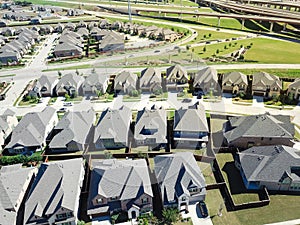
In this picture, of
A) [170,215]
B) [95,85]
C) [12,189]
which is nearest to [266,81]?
[95,85]

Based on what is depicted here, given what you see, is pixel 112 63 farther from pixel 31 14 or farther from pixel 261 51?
pixel 31 14

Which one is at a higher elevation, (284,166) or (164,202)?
(284,166)

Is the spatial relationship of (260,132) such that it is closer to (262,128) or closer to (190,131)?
(262,128)

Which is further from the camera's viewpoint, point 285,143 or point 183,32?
point 183,32

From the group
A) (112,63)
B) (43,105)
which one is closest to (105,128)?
(43,105)

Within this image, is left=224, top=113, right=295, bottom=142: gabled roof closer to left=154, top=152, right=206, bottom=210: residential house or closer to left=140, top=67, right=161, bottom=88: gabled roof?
left=154, top=152, right=206, bottom=210: residential house

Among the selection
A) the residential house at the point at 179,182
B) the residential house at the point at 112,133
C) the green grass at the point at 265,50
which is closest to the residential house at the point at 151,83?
the residential house at the point at 112,133

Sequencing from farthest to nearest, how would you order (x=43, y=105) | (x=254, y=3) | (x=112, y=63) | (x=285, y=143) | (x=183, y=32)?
1. (x=254, y=3)
2. (x=183, y=32)
3. (x=112, y=63)
4. (x=43, y=105)
5. (x=285, y=143)
